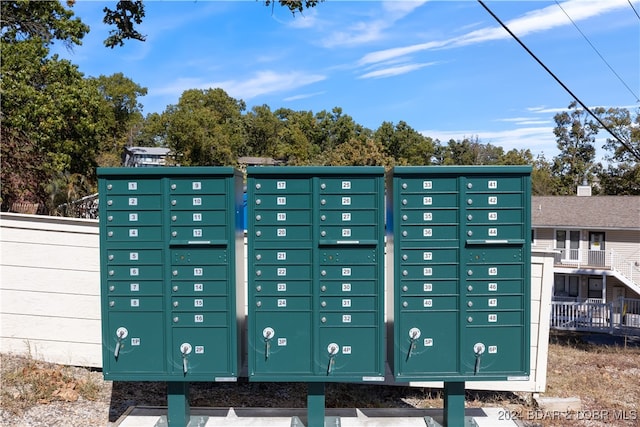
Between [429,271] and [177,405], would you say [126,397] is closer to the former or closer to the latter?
[177,405]

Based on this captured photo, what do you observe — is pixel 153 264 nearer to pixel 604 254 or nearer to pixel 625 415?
pixel 625 415

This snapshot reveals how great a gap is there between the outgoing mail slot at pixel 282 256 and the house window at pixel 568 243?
22612 mm

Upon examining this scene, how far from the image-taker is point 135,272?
158 inches

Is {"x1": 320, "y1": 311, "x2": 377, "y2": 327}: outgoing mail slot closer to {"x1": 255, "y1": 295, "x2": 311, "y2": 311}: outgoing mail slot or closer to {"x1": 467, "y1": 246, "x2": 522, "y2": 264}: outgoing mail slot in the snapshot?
{"x1": 255, "y1": 295, "x2": 311, "y2": 311}: outgoing mail slot

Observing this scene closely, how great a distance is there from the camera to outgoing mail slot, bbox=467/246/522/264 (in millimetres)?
3959

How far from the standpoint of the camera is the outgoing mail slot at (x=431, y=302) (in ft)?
13.0

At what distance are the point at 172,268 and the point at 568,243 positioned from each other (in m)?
23.8

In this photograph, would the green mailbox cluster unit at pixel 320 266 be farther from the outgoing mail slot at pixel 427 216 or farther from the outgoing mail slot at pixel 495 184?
the outgoing mail slot at pixel 495 184

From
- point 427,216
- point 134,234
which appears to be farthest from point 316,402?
point 134,234

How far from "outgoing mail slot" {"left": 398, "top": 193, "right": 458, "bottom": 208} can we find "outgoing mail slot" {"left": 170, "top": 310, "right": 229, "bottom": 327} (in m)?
1.60

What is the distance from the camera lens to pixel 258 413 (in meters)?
4.38

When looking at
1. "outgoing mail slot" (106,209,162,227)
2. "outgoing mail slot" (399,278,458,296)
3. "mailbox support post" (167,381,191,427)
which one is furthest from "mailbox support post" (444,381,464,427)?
"outgoing mail slot" (106,209,162,227)

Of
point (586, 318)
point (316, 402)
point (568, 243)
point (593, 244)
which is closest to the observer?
point (316, 402)

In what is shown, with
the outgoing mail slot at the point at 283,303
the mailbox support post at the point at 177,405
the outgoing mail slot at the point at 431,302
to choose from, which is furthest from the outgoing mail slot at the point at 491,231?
the mailbox support post at the point at 177,405
